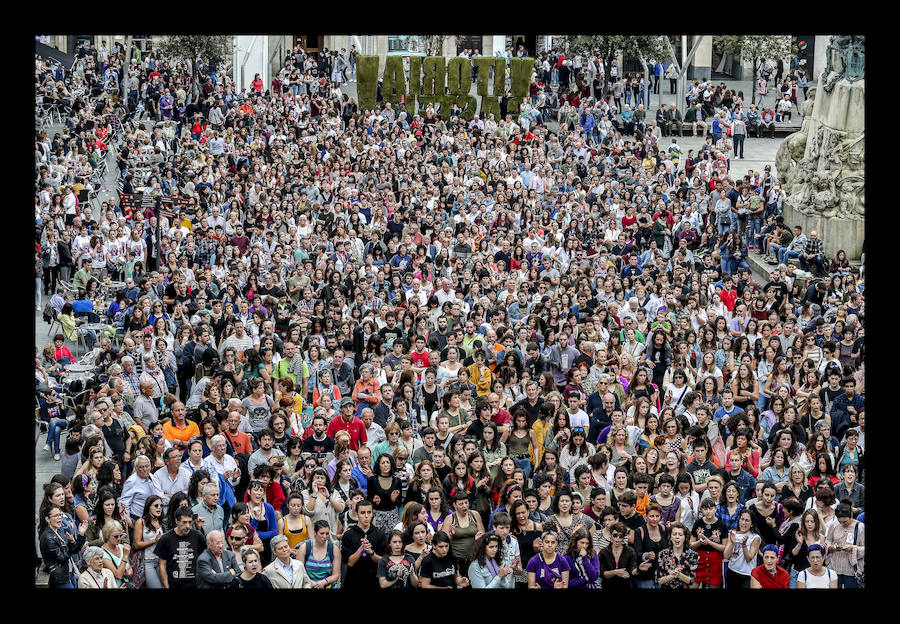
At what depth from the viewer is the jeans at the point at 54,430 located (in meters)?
14.3

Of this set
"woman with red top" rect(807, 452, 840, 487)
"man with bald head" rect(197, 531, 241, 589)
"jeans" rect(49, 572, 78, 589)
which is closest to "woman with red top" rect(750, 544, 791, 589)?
"woman with red top" rect(807, 452, 840, 487)

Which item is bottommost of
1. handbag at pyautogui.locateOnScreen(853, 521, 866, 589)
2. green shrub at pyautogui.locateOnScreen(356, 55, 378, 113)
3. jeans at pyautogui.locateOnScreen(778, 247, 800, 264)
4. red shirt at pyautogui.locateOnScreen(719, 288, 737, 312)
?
handbag at pyautogui.locateOnScreen(853, 521, 866, 589)

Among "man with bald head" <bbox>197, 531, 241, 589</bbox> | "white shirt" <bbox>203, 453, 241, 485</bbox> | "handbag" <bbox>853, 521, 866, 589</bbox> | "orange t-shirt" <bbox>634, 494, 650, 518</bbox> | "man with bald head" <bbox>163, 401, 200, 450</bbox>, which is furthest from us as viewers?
"man with bald head" <bbox>163, 401, 200, 450</bbox>

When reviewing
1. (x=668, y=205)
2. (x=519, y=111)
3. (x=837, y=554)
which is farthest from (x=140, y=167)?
(x=837, y=554)

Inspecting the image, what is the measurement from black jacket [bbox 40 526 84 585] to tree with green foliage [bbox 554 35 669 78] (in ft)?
109

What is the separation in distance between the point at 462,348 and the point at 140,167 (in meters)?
13.2

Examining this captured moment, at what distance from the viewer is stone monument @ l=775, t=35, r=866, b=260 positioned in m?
23.9

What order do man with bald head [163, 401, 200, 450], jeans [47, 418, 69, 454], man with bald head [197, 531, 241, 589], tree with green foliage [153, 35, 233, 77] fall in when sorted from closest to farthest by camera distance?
man with bald head [197, 531, 241, 589] < man with bald head [163, 401, 200, 450] < jeans [47, 418, 69, 454] < tree with green foliage [153, 35, 233, 77]

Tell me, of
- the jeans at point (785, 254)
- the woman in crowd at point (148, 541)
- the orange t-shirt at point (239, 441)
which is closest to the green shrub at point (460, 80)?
the jeans at point (785, 254)

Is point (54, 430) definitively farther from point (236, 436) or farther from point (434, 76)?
point (434, 76)

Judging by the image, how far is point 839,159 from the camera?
24188 mm

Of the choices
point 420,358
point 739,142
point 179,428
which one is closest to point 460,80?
point 739,142

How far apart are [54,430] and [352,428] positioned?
3852 mm

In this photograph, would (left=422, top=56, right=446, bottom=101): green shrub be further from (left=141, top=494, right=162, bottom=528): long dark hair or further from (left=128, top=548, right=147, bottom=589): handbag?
(left=128, top=548, right=147, bottom=589): handbag
